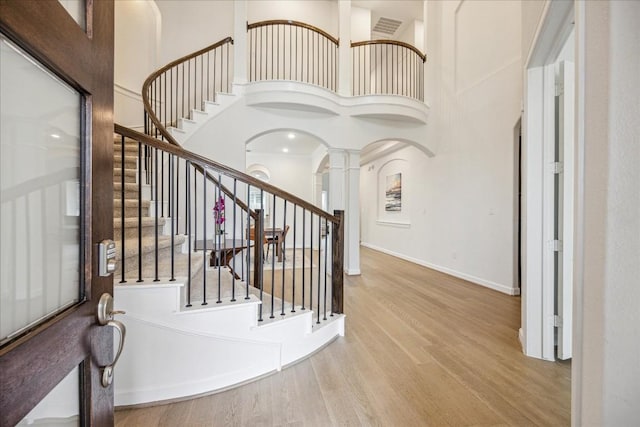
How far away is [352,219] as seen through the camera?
4824 mm

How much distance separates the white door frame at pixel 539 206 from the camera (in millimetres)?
2059

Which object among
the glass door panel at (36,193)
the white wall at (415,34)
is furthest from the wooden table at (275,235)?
the white wall at (415,34)

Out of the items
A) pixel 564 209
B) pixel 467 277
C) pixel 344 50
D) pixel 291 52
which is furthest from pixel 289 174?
pixel 564 209

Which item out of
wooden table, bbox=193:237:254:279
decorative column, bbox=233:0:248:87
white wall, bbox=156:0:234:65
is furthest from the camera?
white wall, bbox=156:0:234:65

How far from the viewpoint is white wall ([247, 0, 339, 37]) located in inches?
230

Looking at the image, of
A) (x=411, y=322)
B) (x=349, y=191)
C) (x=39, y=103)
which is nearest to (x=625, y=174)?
(x=39, y=103)

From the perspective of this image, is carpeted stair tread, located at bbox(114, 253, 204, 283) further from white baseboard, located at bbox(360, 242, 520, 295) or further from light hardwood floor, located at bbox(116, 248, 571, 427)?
white baseboard, located at bbox(360, 242, 520, 295)

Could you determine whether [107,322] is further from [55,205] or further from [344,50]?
[344,50]

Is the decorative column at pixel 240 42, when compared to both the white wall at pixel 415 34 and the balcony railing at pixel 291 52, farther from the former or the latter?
the white wall at pixel 415 34

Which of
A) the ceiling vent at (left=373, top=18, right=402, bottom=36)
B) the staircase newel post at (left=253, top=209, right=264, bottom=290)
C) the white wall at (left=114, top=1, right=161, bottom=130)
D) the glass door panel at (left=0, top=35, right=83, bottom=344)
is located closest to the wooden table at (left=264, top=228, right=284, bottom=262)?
the staircase newel post at (left=253, top=209, right=264, bottom=290)

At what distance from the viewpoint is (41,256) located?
558 millimetres

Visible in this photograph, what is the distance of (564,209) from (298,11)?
20.7 ft

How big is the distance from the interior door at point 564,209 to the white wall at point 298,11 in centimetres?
549

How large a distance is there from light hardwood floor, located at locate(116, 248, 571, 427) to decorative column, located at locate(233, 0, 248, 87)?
12.4ft
